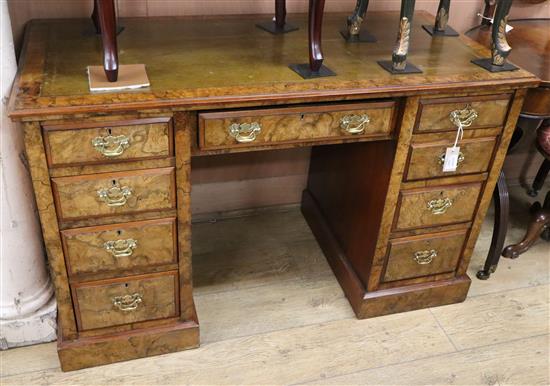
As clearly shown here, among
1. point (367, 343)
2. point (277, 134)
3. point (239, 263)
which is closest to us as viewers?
point (277, 134)

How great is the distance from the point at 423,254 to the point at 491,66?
62cm

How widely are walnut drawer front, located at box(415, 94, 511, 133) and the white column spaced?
1.05 meters

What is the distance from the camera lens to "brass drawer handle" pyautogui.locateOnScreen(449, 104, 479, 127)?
1562mm

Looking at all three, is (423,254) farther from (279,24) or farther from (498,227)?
(279,24)

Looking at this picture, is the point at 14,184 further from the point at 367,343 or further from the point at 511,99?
the point at 511,99

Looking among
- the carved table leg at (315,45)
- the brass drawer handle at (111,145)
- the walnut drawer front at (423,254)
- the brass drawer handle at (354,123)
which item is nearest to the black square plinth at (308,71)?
the carved table leg at (315,45)

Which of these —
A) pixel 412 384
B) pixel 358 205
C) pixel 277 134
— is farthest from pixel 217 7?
pixel 412 384

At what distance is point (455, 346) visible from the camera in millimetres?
1817

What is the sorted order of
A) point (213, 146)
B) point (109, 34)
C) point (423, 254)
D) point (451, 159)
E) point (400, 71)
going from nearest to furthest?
1. point (109, 34)
2. point (213, 146)
3. point (400, 71)
4. point (451, 159)
5. point (423, 254)

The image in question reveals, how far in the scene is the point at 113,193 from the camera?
1381mm

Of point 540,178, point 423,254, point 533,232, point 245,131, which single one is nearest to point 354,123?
point 245,131

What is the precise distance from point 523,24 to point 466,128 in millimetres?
841

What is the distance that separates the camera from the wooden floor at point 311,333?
1.66 metres

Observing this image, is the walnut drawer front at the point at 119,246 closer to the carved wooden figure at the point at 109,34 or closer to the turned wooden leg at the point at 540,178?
the carved wooden figure at the point at 109,34
